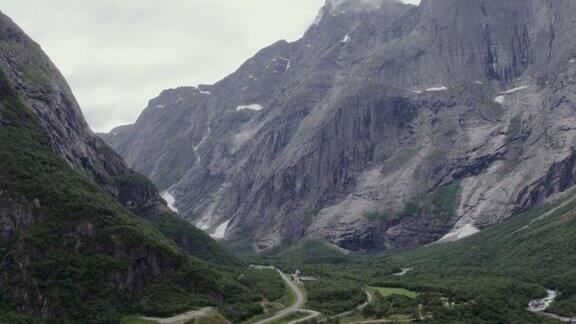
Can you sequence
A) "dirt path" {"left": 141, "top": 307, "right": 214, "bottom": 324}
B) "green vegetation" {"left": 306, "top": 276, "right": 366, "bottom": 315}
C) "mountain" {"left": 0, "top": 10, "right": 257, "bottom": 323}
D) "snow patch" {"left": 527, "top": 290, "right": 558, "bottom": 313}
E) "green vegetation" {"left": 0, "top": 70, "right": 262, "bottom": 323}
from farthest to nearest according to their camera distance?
1. "snow patch" {"left": 527, "top": 290, "right": 558, "bottom": 313}
2. "green vegetation" {"left": 306, "top": 276, "right": 366, "bottom": 315}
3. "dirt path" {"left": 141, "top": 307, "right": 214, "bottom": 324}
4. "green vegetation" {"left": 0, "top": 70, "right": 262, "bottom": 323}
5. "mountain" {"left": 0, "top": 10, "right": 257, "bottom": 323}

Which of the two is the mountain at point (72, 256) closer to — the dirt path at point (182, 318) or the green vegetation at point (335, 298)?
the dirt path at point (182, 318)

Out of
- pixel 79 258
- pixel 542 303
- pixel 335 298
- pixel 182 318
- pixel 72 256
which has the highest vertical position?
pixel 72 256

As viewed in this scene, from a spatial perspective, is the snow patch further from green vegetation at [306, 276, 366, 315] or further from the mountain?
the mountain

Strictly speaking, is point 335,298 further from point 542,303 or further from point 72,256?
point 72,256

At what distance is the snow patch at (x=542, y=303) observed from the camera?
179375 mm

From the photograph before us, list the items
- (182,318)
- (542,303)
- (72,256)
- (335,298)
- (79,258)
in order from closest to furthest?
(182,318) < (72,256) < (79,258) < (335,298) < (542,303)

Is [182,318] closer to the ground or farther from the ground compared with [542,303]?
farther from the ground

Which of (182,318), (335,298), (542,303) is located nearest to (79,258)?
(182,318)

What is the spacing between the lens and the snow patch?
179m

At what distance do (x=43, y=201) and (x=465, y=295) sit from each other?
113 meters

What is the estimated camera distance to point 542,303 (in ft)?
610

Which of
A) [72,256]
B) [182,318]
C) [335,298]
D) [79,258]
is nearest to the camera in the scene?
[182,318]

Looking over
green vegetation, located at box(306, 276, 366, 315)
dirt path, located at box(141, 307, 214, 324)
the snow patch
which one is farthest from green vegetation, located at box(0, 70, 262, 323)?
the snow patch

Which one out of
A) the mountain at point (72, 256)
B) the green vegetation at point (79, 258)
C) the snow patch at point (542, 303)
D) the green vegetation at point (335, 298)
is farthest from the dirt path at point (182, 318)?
the snow patch at point (542, 303)
